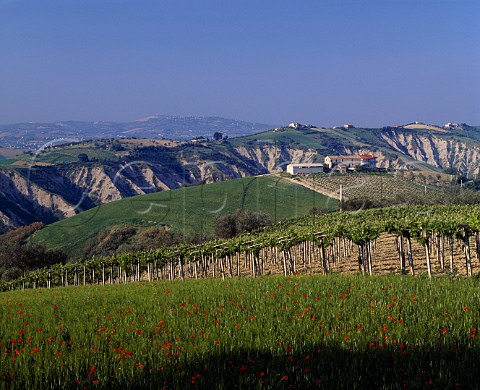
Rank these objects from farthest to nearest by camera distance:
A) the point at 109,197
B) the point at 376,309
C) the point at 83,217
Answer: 1. the point at 109,197
2. the point at 83,217
3. the point at 376,309

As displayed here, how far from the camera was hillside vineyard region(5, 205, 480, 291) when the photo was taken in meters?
27.0

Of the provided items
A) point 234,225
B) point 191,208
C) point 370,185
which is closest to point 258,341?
point 234,225

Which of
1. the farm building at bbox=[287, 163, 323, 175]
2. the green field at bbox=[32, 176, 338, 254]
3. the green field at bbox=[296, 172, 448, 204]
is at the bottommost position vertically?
the green field at bbox=[32, 176, 338, 254]

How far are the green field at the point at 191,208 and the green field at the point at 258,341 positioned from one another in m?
65.8

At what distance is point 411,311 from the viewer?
490 inches

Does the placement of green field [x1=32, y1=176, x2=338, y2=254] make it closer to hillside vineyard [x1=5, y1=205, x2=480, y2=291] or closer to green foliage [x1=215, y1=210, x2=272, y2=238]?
green foliage [x1=215, y1=210, x2=272, y2=238]

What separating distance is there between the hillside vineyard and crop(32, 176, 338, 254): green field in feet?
116

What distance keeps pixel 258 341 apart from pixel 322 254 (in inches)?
718

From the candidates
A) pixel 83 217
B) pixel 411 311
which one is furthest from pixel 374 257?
pixel 83 217

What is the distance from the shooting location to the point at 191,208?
9806 cm

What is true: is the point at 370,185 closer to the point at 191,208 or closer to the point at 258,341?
the point at 191,208

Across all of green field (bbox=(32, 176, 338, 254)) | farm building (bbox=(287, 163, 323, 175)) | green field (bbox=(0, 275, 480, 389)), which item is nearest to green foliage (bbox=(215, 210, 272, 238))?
green field (bbox=(32, 176, 338, 254))

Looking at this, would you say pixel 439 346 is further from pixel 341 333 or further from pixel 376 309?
pixel 376 309

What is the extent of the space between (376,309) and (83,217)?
93134 mm
